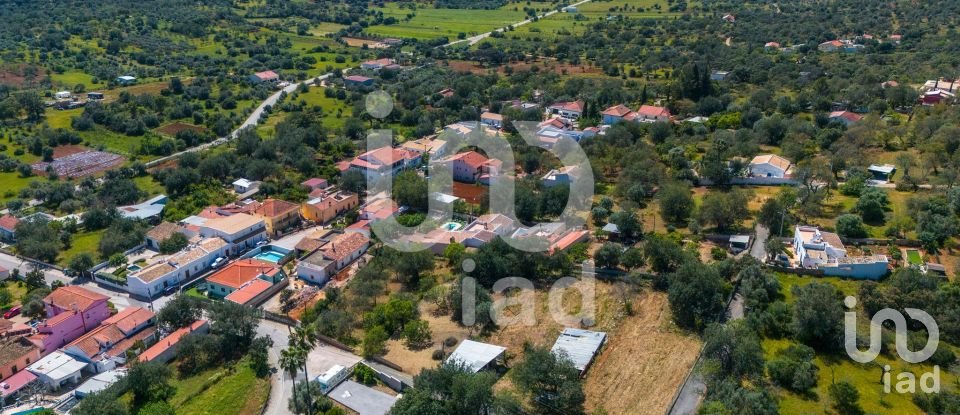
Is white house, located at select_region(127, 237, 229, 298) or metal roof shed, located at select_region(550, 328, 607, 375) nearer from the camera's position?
metal roof shed, located at select_region(550, 328, 607, 375)

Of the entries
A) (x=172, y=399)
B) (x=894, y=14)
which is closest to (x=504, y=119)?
(x=172, y=399)

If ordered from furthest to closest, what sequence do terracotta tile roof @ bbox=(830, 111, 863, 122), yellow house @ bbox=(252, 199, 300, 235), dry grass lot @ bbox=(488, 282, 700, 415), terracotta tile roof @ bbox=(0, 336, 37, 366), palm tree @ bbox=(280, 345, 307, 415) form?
1. terracotta tile roof @ bbox=(830, 111, 863, 122)
2. yellow house @ bbox=(252, 199, 300, 235)
3. terracotta tile roof @ bbox=(0, 336, 37, 366)
4. dry grass lot @ bbox=(488, 282, 700, 415)
5. palm tree @ bbox=(280, 345, 307, 415)

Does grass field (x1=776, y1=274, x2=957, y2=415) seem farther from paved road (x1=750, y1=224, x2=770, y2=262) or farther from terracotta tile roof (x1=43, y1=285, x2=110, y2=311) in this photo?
terracotta tile roof (x1=43, y1=285, x2=110, y2=311)

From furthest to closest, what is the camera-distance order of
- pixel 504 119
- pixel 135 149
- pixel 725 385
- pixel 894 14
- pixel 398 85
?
pixel 894 14 → pixel 398 85 → pixel 504 119 → pixel 135 149 → pixel 725 385

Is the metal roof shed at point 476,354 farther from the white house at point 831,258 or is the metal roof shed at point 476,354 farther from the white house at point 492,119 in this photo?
the white house at point 492,119

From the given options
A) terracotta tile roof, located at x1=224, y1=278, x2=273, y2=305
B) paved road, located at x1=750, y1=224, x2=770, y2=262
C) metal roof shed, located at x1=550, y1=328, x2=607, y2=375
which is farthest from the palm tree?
paved road, located at x1=750, y1=224, x2=770, y2=262

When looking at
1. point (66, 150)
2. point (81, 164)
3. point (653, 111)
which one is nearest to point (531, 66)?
point (653, 111)

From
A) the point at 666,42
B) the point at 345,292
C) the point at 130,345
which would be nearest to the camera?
the point at 130,345

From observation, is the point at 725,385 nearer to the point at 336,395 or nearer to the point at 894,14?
the point at 336,395
